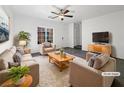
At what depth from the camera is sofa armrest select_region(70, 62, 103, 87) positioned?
1.57 metres

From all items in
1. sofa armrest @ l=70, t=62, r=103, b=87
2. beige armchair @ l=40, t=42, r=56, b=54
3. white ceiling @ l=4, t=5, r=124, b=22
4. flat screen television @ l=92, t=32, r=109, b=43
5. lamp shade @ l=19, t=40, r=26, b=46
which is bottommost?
sofa armrest @ l=70, t=62, r=103, b=87

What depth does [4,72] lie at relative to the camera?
156 cm

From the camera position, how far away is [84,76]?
5.80 ft

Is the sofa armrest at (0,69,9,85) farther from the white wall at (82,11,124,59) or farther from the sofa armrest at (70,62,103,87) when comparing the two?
the white wall at (82,11,124,59)

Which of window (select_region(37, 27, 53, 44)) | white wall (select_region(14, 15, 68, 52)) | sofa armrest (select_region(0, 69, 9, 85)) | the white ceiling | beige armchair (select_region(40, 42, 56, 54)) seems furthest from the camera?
beige armchair (select_region(40, 42, 56, 54))

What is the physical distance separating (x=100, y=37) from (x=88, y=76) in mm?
3606

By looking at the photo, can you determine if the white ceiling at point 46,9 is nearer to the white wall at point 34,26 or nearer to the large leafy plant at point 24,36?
the white wall at point 34,26

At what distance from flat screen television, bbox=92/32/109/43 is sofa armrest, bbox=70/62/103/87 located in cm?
314

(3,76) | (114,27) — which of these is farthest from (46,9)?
(114,27)

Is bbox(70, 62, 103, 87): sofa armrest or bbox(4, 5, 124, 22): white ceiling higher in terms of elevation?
bbox(4, 5, 124, 22): white ceiling

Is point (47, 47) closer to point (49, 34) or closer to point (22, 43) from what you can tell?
point (49, 34)

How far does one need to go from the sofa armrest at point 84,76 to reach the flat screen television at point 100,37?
3145 mm

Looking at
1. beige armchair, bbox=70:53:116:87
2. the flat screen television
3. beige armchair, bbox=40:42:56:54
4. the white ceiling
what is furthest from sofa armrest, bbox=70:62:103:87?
the flat screen television
